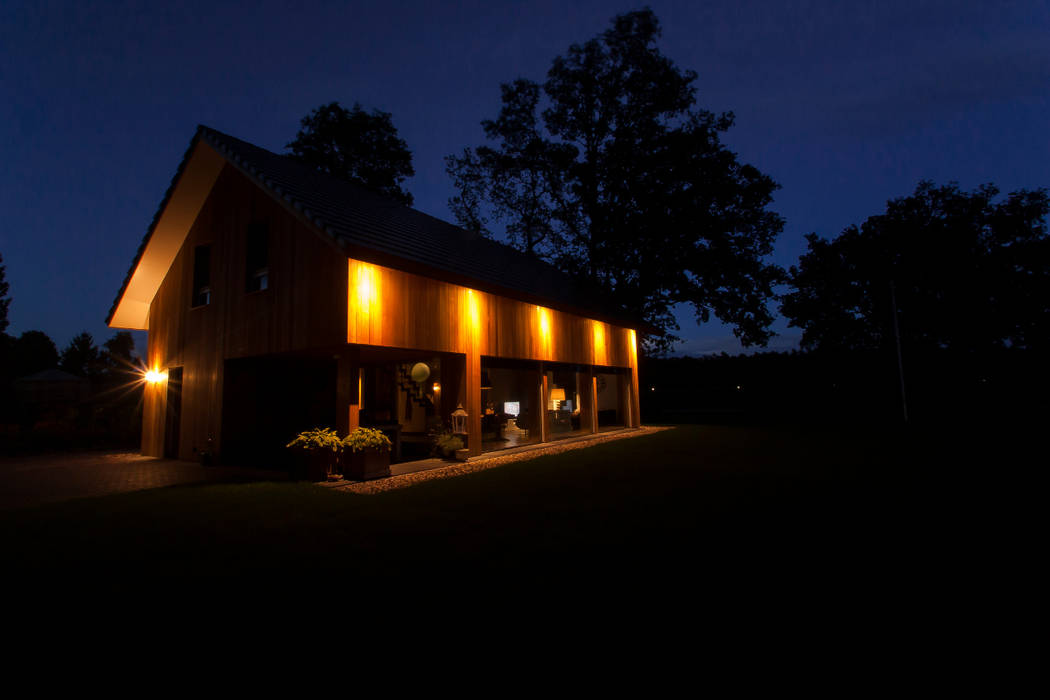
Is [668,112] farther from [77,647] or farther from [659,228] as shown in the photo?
[77,647]

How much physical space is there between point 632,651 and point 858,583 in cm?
185

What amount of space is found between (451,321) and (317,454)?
3.72m

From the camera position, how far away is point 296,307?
8.78 metres

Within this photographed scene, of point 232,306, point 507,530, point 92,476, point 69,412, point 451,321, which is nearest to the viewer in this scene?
point 507,530

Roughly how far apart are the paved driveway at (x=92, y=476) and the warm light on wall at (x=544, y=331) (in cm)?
696

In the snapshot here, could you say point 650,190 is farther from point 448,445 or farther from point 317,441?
point 317,441

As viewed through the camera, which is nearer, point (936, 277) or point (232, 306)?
point (232, 306)

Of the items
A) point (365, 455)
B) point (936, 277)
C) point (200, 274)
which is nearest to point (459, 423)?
point (365, 455)

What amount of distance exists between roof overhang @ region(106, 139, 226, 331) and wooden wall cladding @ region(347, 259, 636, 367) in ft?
16.5

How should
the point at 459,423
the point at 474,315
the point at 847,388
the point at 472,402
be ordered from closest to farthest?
the point at 472,402, the point at 459,423, the point at 474,315, the point at 847,388

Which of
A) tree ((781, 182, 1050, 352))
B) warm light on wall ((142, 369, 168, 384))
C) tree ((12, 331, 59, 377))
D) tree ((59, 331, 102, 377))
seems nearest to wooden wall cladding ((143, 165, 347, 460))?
warm light on wall ((142, 369, 168, 384))

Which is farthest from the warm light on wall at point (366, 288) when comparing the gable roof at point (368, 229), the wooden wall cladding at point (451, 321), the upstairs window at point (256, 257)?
the upstairs window at point (256, 257)

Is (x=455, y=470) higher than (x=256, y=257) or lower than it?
lower

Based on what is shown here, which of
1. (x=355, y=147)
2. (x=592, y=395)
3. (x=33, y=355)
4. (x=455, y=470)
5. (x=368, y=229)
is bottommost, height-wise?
(x=455, y=470)
